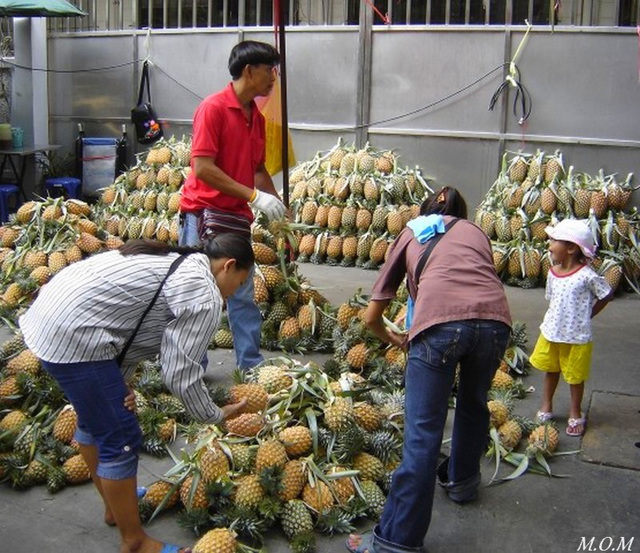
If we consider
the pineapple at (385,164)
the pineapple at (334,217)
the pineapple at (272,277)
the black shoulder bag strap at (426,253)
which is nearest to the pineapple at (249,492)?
the black shoulder bag strap at (426,253)

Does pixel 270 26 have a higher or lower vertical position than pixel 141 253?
higher

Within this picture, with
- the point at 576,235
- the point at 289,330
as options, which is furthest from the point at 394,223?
the point at 576,235

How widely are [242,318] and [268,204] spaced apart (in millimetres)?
715

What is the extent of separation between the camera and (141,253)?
3.16m

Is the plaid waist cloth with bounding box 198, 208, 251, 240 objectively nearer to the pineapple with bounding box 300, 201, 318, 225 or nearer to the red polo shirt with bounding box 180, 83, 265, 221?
the red polo shirt with bounding box 180, 83, 265, 221

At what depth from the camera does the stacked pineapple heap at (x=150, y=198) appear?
29.6 feet

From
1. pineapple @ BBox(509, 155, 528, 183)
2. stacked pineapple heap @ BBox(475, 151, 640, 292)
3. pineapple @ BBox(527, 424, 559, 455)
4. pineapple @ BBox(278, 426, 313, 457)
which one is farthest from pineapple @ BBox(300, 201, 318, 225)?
pineapple @ BBox(278, 426, 313, 457)

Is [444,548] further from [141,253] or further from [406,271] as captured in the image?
[141,253]

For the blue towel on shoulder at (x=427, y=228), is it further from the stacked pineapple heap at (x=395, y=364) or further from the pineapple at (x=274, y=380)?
the stacked pineapple heap at (x=395, y=364)

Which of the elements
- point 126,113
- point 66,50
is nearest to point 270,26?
point 126,113

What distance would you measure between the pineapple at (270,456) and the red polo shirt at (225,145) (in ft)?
5.66

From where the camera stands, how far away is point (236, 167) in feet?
16.4

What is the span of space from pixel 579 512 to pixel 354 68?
7030 mm

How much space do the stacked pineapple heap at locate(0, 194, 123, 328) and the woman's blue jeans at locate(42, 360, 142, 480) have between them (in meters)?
3.56
